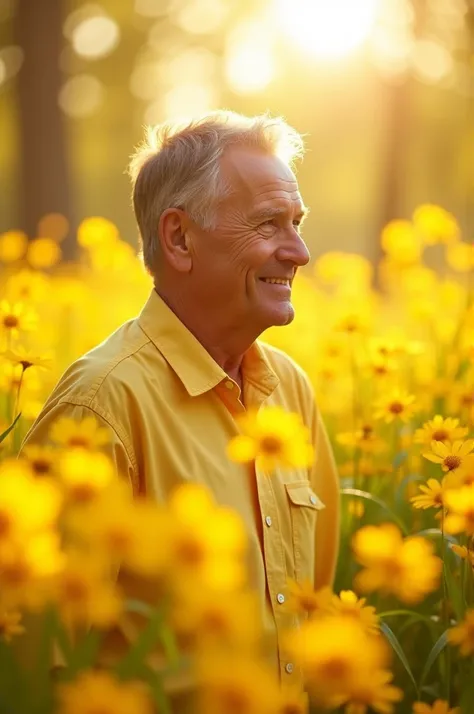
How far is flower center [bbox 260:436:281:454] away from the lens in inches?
60.5

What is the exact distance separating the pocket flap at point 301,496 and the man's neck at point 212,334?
0.36m

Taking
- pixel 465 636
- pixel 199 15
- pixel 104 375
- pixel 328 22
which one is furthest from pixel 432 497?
pixel 199 15

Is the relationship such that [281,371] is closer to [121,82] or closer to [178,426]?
[178,426]

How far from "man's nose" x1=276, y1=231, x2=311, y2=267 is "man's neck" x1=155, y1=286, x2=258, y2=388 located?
21cm

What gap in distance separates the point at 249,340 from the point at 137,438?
45cm

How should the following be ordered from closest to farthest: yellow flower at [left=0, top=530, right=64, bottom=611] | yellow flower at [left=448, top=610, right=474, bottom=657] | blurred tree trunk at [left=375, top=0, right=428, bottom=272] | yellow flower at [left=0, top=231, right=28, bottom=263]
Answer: yellow flower at [left=0, top=530, right=64, bottom=611] < yellow flower at [left=448, top=610, right=474, bottom=657] < yellow flower at [left=0, top=231, right=28, bottom=263] < blurred tree trunk at [left=375, top=0, right=428, bottom=272]

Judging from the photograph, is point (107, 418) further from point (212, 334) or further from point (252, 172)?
point (252, 172)

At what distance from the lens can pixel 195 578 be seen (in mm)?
988

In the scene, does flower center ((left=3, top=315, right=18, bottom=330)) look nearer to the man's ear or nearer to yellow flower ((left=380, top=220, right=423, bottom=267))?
the man's ear

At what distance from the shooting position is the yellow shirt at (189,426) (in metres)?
1.96

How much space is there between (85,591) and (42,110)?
8.35 meters

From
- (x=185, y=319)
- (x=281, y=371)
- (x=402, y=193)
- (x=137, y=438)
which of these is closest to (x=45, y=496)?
(x=137, y=438)

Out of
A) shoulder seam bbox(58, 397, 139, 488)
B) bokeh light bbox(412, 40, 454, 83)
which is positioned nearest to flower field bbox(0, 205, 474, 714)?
shoulder seam bbox(58, 397, 139, 488)

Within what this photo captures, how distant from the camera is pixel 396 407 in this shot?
258 centimetres
